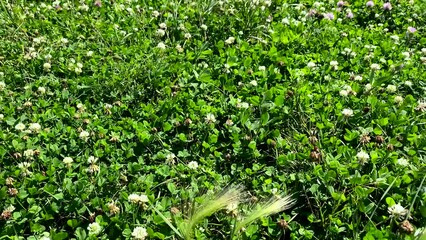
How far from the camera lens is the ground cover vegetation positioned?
2.27 m

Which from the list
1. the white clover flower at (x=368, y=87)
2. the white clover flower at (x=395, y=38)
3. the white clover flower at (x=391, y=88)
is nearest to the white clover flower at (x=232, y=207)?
the white clover flower at (x=368, y=87)

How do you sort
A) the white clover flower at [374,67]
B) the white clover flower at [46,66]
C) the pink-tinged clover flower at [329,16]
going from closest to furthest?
the white clover flower at [374,67]
the white clover flower at [46,66]
the pink-tinged clover flower at [329,16]

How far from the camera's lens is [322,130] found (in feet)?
9.27

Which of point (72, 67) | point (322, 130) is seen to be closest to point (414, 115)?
point (322, 130)

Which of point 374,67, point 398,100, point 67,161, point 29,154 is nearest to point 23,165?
point 29,154

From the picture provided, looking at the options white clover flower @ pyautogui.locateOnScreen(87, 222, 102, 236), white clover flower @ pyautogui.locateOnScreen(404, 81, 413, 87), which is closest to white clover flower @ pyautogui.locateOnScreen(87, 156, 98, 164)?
white clover flower @ pyautogui.locateOnScreen(87, 222, 102, 236)

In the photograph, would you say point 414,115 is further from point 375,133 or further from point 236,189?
point 236,189

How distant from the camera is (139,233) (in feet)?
7.01

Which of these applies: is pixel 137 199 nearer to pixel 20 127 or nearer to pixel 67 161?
pixel 67 161

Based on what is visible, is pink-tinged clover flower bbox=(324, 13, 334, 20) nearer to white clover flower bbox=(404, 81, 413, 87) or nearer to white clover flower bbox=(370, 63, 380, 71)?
white clover flower bbox=(370, 63, 380, 71)

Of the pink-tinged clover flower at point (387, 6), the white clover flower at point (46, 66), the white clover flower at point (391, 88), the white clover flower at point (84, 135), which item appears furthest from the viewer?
the pink-tinged clover flower at point (387, 6)

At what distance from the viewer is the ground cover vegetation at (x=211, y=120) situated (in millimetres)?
2273

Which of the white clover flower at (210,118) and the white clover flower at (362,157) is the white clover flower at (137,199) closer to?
the white clover flower at (210,118)

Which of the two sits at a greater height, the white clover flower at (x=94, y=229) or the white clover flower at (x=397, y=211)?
the white clover flower at (x=94, y=229)
